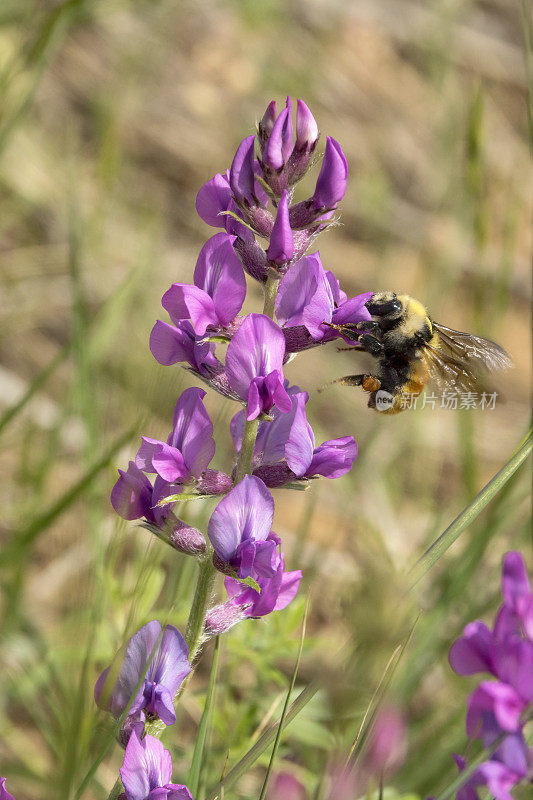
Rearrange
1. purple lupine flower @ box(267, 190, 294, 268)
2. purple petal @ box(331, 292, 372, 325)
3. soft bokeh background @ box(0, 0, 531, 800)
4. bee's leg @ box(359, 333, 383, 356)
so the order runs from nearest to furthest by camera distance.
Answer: purple lupine flower @ box(267, 190, 294, 268), purple petal @ box(331, 292, 372, 325), soft bokeh background @ box(0, 0, 531, 800), bee's leg @ box(359, 333, 383, 356)

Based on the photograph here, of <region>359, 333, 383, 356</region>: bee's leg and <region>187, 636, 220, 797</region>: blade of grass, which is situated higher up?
<region>359, 333, 383, 356</region>: bee's leg

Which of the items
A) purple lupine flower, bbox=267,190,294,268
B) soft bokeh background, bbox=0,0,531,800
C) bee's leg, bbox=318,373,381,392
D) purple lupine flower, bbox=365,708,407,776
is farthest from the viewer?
bee's leg, bbox=318,373,381,392

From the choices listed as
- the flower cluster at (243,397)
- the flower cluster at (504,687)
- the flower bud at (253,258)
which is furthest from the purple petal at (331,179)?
the flower cluster at (504,687)

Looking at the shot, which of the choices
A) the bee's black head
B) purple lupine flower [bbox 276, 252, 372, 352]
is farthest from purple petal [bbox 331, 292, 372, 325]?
the bee's black head

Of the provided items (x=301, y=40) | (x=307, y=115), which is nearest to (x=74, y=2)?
(x=307, y=115)

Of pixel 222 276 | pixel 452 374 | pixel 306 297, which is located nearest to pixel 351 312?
pixel 306 297

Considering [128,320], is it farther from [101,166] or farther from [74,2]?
[74,2]

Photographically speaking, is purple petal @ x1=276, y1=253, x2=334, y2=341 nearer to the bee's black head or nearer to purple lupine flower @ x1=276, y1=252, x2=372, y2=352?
purple lupine flower @ x1=276, y1=252, x2=372, y2=352

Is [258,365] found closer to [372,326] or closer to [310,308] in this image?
[310,308]
